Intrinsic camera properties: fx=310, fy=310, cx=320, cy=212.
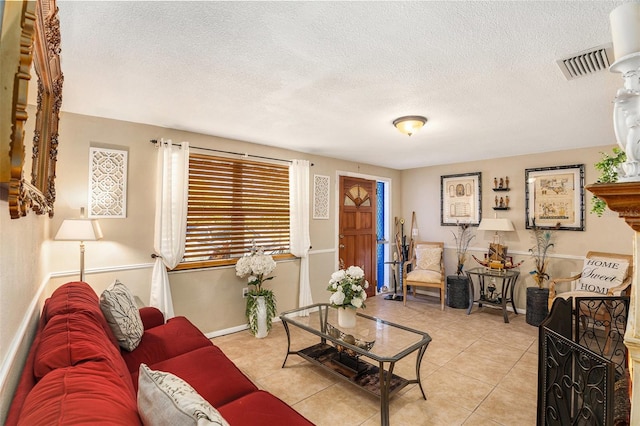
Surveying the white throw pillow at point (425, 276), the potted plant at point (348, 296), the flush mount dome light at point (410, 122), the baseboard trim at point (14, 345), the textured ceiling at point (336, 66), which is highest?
the textured ceiling at point (336, 66)

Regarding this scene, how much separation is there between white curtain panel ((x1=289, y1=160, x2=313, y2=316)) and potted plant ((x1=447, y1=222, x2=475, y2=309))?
2.22 meters

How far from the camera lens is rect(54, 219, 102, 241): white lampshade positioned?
8.00 ft

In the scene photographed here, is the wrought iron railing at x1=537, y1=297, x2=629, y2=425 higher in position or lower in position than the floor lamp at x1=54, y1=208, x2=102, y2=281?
lower

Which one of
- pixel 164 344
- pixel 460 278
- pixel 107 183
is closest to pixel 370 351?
pixel 164 344

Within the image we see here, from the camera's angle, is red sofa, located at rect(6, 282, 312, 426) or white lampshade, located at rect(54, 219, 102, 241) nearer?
red sofa, located at rect(6, 282, 312, 426)

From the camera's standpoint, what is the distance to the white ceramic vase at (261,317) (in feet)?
11.6

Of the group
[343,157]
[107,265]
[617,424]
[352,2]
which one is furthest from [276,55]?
[343,157]

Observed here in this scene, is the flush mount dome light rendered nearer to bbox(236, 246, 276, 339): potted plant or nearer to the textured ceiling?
the textured ceiling

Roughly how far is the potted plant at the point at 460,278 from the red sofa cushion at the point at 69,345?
4551mm

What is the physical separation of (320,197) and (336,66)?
2.86 metres

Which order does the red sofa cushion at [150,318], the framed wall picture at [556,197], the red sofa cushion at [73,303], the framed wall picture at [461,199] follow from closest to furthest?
the red sofa cushion at [73,303] → the red sofa cushion at [150,318] → the framed wall picture at [556,197] → the framed wall picture at [461,199]

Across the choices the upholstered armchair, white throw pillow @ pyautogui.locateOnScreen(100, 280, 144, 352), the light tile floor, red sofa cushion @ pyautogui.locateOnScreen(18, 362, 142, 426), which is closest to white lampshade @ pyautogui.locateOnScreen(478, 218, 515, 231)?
the upholstered armchair

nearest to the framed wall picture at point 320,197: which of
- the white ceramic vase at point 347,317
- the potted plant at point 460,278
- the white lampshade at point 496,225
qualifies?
the white ceramic vase at point 347,317

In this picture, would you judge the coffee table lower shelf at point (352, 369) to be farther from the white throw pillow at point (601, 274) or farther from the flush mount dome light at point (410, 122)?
the white throw pillow at point (601, 274)
